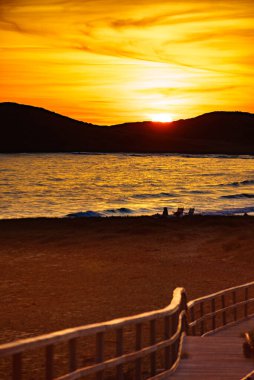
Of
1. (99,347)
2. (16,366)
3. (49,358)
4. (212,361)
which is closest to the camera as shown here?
(16,366)

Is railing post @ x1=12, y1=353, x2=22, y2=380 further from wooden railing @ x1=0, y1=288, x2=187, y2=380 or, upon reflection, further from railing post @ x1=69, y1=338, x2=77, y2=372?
railing post @ x1=69, y1=338, x2=77, y2=372

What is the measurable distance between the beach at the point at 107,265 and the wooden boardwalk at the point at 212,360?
6.34 meters

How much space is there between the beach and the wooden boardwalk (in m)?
6.34

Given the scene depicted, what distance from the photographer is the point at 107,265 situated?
1156 inches

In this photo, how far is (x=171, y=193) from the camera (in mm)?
94062

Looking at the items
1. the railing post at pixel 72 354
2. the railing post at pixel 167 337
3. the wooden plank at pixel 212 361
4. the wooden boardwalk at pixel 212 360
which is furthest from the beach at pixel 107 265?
the railing post at pixel 72 354

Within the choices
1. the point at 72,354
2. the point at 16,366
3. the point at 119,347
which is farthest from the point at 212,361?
the point at 16,366

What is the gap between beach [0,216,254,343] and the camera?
819 inches

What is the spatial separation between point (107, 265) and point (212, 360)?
18.9 m

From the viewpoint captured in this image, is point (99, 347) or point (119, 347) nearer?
point (99, 347)

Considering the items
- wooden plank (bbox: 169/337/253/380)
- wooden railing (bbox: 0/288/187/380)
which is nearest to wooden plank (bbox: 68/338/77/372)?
wooden railing (bbox: 0/288/187/380)

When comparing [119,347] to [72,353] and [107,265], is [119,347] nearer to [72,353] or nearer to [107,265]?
[72,353]

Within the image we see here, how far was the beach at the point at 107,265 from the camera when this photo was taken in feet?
68.2

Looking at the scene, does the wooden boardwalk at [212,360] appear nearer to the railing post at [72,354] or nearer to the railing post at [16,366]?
the railing post at [72,354]
